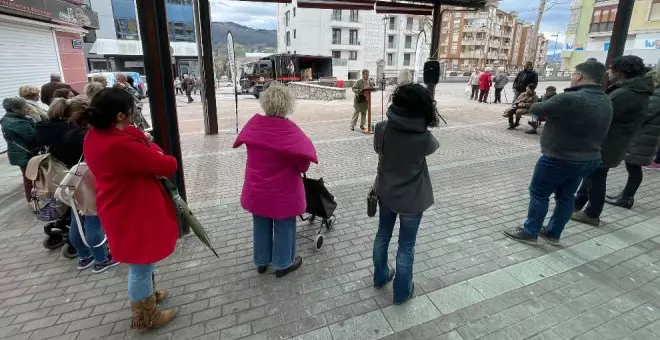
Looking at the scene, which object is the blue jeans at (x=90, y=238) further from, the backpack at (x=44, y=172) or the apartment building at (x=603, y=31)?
the apartment building at (x=603, y=31)

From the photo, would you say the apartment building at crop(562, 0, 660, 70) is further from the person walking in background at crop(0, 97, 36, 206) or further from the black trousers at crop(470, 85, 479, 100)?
the person walking in background at crop(0, 97, 36, 206)

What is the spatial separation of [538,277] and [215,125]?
8474 millimetres

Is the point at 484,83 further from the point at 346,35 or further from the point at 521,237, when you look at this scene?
the point at 346,35

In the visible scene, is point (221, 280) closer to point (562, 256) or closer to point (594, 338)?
point (594, 338)

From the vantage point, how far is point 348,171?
6102mm

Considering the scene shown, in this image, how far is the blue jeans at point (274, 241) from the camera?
2.87 m

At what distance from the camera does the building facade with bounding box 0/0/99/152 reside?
805 centimetres

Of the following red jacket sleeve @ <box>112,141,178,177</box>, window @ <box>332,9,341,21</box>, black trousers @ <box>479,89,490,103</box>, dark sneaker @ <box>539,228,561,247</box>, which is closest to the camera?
red jacket sleeve @ <box>112,141,178,177</box>

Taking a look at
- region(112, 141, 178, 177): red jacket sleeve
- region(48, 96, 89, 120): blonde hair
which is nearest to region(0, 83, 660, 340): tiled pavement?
region(112, 141, 178, 177): red jacket sleeve

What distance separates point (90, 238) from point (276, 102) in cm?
209

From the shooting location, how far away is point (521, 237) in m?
3.63

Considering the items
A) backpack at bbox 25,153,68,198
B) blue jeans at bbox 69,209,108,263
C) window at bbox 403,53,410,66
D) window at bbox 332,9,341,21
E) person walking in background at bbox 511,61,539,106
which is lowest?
blue jeans at bbox 69,209,108,263

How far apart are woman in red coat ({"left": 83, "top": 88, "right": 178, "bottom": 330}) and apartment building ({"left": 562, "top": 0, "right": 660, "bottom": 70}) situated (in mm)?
30867

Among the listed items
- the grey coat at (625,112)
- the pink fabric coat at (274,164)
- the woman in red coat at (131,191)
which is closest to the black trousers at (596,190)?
the grey coat at (625,112)
